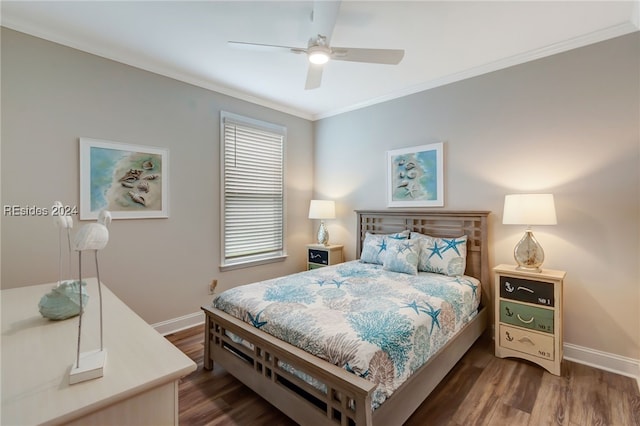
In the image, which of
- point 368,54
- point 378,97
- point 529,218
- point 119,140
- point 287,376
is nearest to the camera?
point 287,376

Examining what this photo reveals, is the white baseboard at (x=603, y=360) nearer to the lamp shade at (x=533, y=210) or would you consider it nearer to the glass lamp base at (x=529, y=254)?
the glass lamp base at (x=529, y=254)

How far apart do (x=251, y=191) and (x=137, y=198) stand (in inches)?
54.1

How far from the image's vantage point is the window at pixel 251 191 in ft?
12.2

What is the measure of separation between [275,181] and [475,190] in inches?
101

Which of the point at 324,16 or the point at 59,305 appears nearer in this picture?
the point at 59,305

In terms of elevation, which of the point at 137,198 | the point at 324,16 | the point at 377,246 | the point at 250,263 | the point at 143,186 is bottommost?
the point at 250,263

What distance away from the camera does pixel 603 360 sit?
248cm

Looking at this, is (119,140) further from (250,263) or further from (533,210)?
(533,210)

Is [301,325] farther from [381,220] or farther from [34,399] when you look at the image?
[381,220]

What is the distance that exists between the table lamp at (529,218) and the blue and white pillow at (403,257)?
2.80 feet

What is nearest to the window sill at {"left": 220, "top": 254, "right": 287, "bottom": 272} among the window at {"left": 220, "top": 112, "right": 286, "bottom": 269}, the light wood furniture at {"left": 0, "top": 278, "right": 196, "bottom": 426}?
the window at {"left": 220, "top": 112, "right": 286, "bottom": 269}

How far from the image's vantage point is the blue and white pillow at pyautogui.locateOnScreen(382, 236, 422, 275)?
2.99 metres

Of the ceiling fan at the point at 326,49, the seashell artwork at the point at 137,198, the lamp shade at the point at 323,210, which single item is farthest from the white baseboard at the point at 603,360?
the seashell artwork at the point at 137,198

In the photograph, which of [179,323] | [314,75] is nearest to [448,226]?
[314,75]
